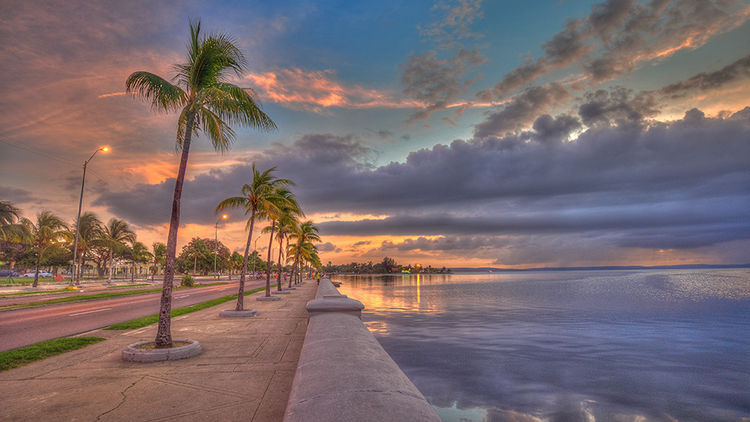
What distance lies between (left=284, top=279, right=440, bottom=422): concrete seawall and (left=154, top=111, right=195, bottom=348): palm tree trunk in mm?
4708

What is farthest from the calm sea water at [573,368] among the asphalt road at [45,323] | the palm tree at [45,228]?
the palm tree at [45,228]

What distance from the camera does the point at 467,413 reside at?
8969 millimetres

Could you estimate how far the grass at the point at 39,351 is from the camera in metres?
8.16

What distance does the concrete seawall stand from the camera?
310 cm

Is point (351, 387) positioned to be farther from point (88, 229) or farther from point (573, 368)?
point (88, 229)

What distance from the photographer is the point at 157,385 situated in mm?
6422

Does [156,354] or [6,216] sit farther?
[6,216]

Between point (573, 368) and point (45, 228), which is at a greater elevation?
point (45, 228)

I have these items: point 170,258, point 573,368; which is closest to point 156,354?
point 170,258

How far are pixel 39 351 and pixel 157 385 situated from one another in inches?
209

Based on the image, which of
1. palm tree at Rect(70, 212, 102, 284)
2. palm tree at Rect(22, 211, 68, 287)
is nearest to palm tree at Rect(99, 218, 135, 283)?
palm tree at Rect(70, 212, 102, 284)

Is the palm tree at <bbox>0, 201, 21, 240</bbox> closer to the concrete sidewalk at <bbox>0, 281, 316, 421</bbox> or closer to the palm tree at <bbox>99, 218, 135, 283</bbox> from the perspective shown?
the palm tree at <bbox>99, 218, 135, 283</bbox>

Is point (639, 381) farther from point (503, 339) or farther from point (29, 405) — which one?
point (29, 405)

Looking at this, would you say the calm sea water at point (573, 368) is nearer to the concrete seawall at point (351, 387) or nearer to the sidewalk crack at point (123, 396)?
the concrete seawall at point (351, 387)
